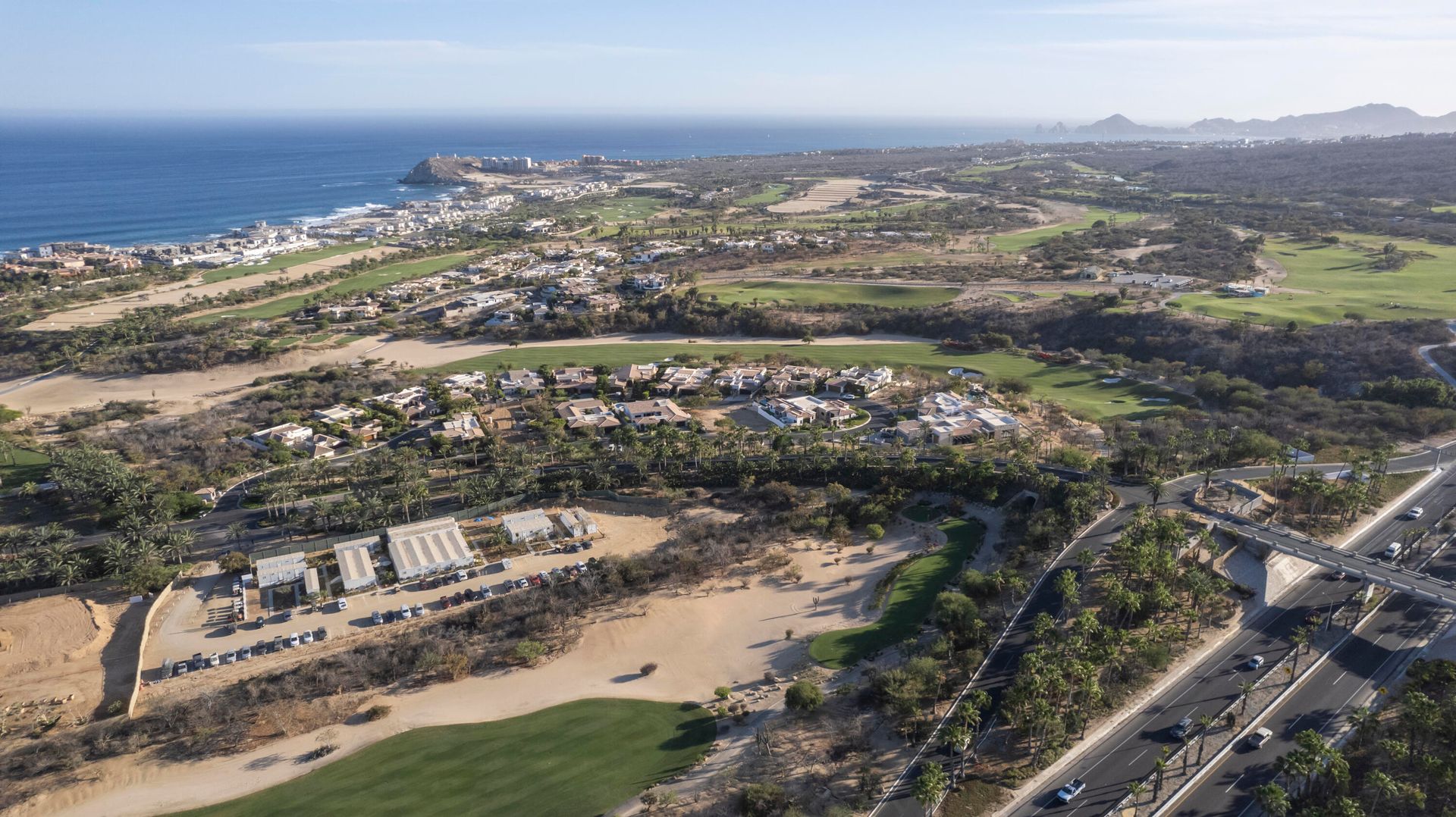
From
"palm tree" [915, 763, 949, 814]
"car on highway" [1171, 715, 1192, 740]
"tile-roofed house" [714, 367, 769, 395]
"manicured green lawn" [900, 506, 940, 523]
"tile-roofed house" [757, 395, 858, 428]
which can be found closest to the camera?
"palm tree" [915, 763, 949, 814]

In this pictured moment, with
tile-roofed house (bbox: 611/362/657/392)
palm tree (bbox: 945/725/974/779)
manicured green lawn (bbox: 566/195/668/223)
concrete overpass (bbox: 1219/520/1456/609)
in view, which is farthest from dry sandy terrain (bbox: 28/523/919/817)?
manicured green lawn (bbox: 566/195/668/223)

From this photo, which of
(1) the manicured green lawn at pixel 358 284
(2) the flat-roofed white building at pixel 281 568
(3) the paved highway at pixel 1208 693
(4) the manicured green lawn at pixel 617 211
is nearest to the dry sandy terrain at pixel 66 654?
(2) the flat-roofed white building at pixel 281 568

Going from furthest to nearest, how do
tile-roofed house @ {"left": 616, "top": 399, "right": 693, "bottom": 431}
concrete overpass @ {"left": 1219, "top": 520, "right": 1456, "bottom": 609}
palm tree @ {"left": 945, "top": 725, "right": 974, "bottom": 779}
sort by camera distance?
tile-roofed house @ {"left": 616, "top": 399, "right": 693, "bottom": 431} → concrete overpass @ {"left": 1219, "top": 520, "right": 1456, "bottom": 609} → palm tree @ {"left": 945, "top": 725, "right": 974, "bottom": 779}

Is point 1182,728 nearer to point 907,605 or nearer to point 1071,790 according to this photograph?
point 1071,790

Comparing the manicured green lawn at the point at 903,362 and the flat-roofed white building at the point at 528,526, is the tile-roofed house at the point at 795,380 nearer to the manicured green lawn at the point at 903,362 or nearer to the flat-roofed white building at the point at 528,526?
the manicured green lawn at the point at 903,362

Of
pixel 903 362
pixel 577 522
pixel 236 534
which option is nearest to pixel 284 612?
pixel 236 534

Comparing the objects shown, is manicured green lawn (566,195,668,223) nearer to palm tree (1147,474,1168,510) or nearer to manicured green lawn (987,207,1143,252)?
manicured green lawn (987,207,1143,252)

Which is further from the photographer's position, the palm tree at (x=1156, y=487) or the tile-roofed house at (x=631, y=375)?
the tile-roofed house at (x=631, y=375)
